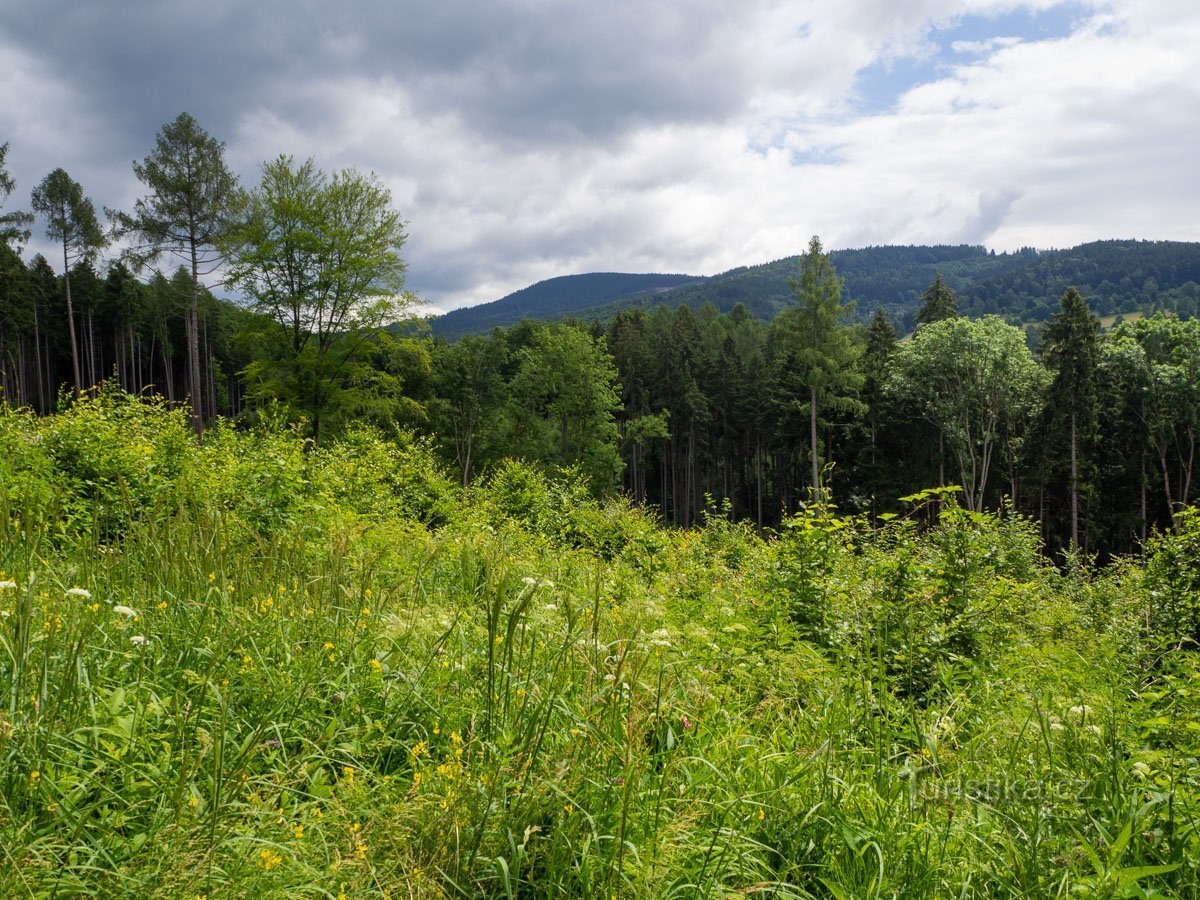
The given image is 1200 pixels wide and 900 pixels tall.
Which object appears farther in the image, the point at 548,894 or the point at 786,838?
the point at 786,838

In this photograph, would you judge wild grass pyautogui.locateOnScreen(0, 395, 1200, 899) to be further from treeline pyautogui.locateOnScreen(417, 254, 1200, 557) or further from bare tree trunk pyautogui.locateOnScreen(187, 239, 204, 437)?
treeline pyautogui.locateOnScreen(417, 254, 1200, 557)

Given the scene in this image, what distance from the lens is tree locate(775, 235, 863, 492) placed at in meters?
35.3

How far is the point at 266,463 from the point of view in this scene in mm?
7602

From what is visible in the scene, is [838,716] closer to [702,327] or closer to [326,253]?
[326,253]

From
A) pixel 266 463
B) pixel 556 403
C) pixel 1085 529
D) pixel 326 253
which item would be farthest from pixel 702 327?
pixel 266 463

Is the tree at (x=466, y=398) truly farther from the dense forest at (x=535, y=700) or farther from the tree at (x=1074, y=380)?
the tree at (x=1074, y=380)

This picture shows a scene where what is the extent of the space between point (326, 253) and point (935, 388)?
108 feet

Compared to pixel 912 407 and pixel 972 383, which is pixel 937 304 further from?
pixel 972 383

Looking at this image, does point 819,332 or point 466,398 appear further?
point 466,398

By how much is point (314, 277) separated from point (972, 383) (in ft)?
108

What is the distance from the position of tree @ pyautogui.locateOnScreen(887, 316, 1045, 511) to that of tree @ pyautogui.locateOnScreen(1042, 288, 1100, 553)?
1.49 metres

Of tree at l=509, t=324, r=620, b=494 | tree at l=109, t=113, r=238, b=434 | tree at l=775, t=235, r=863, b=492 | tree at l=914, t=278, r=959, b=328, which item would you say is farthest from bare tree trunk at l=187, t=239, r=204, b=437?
tree at l=914, t=278, r=959, b=328

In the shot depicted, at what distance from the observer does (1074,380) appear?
111 feet

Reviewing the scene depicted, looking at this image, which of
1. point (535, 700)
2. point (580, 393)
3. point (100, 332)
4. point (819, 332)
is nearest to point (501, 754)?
point (535, 700)
